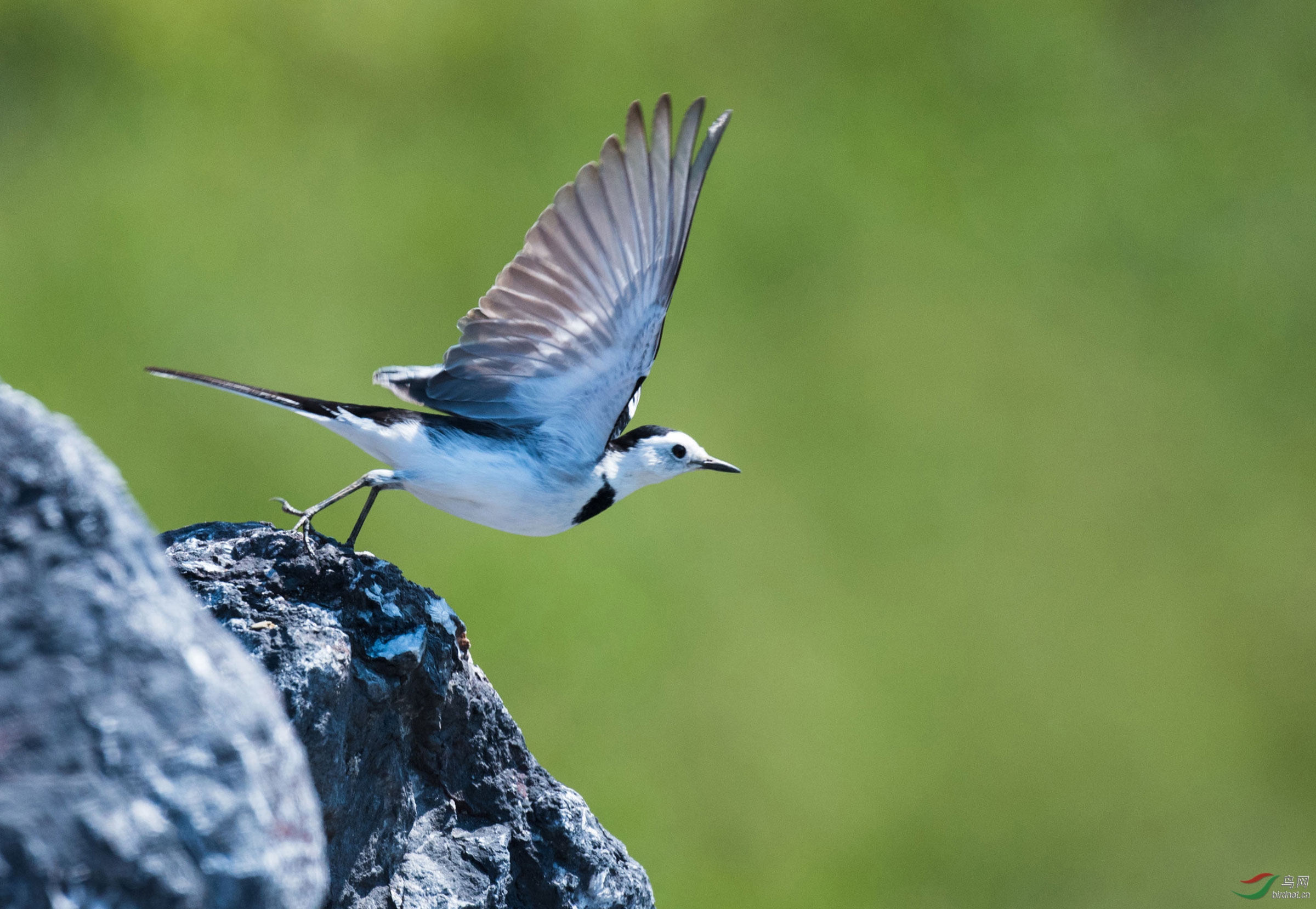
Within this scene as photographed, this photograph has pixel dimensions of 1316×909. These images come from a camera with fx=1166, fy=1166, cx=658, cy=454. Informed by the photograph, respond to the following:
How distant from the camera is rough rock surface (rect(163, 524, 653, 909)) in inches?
107

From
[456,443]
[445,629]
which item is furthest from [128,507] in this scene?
[456,443]

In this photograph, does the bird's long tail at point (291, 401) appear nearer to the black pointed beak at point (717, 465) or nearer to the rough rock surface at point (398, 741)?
the rough rock surface at point (398, 741)

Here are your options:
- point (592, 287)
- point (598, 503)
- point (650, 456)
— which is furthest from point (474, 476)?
point (650, 456)

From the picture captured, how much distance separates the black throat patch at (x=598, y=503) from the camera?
405cm

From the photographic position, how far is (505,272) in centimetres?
368

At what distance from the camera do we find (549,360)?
12.3 ft

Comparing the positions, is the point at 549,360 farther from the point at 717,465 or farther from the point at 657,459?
the point at 717,465

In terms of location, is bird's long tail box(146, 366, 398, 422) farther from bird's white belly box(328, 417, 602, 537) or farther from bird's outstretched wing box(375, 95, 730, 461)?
bird's outstretched wing box(375, 95, 730, 461)

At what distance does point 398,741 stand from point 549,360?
4.31 feet

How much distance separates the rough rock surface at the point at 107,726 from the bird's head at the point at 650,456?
261 cm

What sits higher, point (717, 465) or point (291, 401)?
point (291, 401)

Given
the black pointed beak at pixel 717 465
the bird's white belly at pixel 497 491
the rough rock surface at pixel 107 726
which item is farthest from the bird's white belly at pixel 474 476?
the rough rock surface at pixel 107 726

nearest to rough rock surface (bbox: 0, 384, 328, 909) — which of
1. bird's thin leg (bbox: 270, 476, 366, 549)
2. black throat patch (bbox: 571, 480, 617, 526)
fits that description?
bird's thin leg (bbox: 270, 476, 366, 549)

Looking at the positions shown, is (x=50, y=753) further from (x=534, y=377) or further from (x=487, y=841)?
(x=534, y=377)
